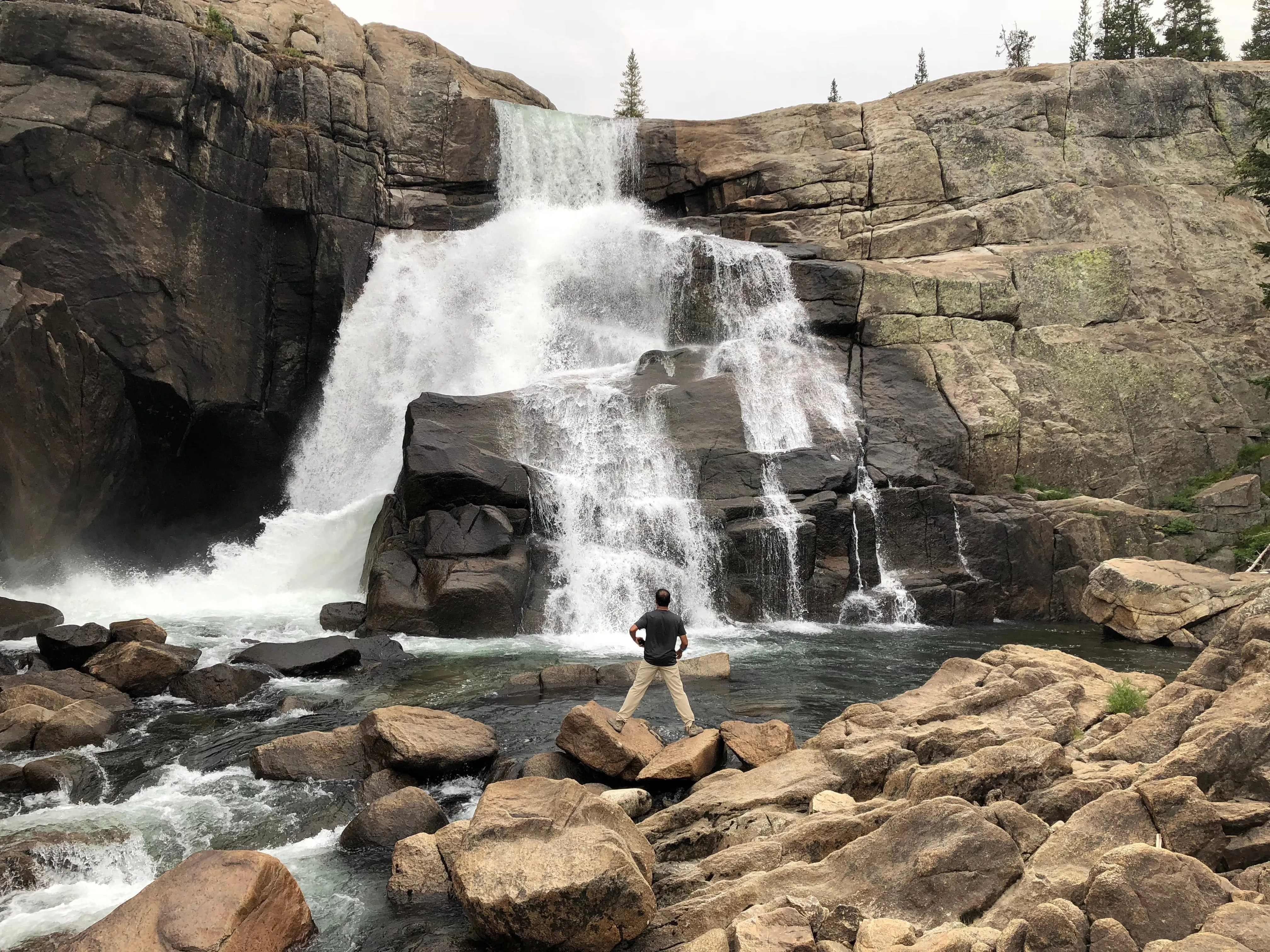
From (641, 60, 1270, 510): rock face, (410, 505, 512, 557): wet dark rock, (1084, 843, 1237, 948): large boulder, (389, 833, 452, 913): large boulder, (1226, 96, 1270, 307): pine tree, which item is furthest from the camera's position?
(641, 60, 1270, 510): rock face

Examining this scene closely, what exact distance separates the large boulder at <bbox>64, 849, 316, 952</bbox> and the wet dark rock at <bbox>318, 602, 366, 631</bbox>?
1238 cm

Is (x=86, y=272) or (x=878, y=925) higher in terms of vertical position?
(x=86, y=272)

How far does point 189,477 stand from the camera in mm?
27562

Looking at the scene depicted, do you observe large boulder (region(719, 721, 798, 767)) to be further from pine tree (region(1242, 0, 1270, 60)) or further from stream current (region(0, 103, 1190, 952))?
pine tree (region(1242, 0, 1270, 60))

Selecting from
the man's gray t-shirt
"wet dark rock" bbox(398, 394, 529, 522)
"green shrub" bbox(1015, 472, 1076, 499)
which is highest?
"wet dark rock" bbox(398, 394, 529, 522)

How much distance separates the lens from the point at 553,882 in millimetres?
6742

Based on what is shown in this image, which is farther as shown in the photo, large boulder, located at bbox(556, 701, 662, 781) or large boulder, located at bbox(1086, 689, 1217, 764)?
large boulder, located at bbox(556, 701, 662, 781)

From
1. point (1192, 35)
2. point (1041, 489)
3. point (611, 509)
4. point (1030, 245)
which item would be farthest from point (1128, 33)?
point (611, 509)

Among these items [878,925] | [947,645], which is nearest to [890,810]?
[878,925]

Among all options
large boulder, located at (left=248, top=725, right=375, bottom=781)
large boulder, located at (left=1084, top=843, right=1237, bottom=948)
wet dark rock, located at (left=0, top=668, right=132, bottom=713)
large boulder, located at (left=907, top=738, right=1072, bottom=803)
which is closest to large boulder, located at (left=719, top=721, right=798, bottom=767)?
large boulder, located at (left=907, top=738, right=1072, bottom=803)

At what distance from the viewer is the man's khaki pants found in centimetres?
1142

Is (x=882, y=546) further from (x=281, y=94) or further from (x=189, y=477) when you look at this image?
(x=281, y=94)

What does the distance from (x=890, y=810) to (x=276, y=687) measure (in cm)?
1099

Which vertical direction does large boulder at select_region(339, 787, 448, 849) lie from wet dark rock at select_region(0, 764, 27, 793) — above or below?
below
